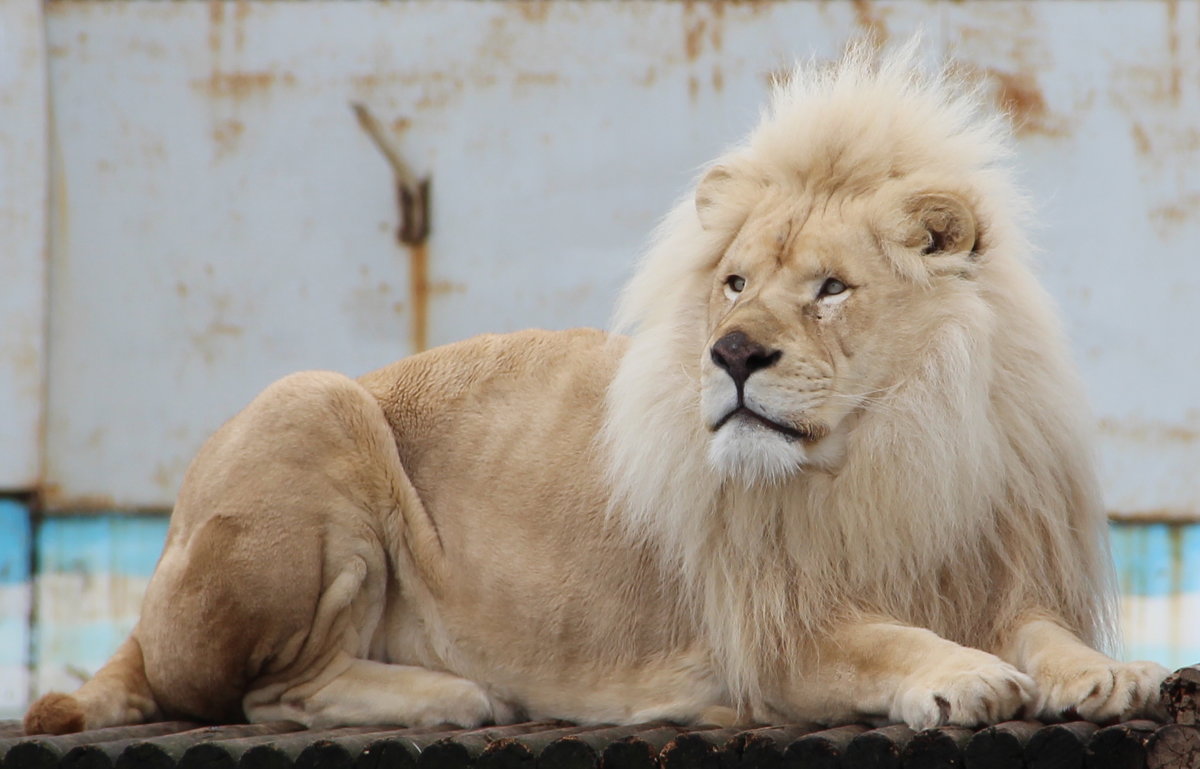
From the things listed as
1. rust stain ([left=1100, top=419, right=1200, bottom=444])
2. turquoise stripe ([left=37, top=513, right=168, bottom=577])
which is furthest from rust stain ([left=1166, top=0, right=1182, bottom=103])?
turquoise stripe ([left=37, top=513, right=168, bottom=577])

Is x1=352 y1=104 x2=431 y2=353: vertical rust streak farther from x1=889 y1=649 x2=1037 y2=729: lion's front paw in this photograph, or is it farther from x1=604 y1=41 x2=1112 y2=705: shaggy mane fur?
x1=889 y1=649 x2=1037 y2=729: lion's front paw

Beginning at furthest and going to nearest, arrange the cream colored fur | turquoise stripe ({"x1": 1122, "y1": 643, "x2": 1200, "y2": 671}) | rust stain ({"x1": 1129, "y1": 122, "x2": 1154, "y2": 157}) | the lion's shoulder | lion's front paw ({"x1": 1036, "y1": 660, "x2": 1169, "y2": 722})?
1. rust stain ({"x1": 1129, "y1": 122, "x2": 1154, "y2": 157})
2. turquoise stripe ({"x1": 1122, "y1": 643, "x2": 1200, "y2": 671})
3. the lion's shoulder
4. the cream colored fur
5. lion's front paw ({"x1": 1036, "y1": 660, "x2": 1169, "y2": 722})

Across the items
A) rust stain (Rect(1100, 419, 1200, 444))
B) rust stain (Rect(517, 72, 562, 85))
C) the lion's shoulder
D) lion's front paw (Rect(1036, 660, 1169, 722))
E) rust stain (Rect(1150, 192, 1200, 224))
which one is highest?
rust stain (Rect(517, 72, 562, 85))

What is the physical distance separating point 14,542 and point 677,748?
191 inches

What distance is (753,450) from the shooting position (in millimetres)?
3426

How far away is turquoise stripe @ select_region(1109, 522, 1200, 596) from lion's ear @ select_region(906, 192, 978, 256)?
352 cm

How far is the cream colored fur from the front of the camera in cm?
348

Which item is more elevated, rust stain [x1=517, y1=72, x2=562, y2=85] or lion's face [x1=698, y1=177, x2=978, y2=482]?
rust stain [x1=517, y1=72, x2=562, y2=85]

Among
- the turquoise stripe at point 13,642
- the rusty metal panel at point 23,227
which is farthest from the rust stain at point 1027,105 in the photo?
the turquoise stripe at point 13,642

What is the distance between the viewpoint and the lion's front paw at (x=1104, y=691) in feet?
9.89

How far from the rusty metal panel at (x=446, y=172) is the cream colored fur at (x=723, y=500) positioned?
2.48 meters

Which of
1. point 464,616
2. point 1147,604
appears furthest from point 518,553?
point 1147,604

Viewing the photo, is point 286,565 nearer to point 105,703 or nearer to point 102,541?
point 105,703

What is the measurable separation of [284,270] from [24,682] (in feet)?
6.99
